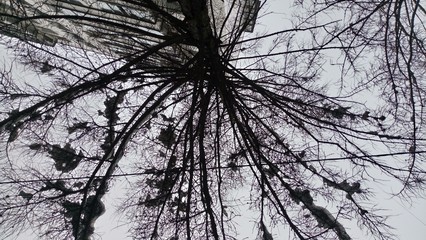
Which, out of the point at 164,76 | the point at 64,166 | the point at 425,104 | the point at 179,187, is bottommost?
the point at 425,104

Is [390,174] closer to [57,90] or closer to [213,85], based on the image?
[213,85]

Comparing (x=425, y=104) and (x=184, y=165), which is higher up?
(x=184, y=165)

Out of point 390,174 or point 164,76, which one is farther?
point 164,76

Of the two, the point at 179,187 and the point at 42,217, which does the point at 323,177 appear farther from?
the point at 42,217

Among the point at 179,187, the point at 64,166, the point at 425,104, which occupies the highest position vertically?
the point at 64,166

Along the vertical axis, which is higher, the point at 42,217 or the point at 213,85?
the point at 213,85

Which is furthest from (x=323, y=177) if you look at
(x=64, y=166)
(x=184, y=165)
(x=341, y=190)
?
(x=64, y=166)

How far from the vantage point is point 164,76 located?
6.70m

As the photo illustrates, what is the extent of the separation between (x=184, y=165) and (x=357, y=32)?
4087mm

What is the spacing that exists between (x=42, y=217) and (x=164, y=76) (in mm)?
3434

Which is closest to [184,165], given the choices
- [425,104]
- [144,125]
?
[144,125]

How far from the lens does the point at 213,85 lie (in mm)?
6777

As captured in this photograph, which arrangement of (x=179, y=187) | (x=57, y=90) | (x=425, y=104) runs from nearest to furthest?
(x=425, y=104) → (x=57, y=90) → (x=179, y=187)

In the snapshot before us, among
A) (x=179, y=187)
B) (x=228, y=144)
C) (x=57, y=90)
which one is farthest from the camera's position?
(x=228, y=144)
